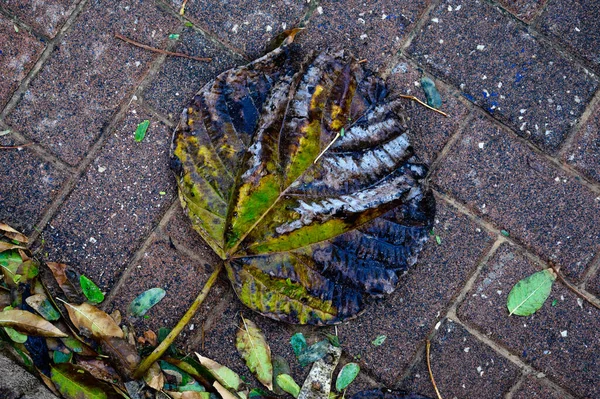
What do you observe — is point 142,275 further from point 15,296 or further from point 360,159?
point 360,159

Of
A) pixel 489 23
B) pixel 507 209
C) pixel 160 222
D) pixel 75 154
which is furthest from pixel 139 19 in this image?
pixel 507 209

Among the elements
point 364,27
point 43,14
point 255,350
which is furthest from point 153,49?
point 255,350

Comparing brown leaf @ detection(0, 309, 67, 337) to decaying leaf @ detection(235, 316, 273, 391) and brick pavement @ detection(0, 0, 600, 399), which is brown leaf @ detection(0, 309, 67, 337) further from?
decaying leaf @ detection(235, 316, 273, 391)

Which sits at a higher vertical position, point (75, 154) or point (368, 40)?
point (368, 40)

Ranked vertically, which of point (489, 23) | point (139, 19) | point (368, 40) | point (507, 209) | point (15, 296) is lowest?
point (15, 296)

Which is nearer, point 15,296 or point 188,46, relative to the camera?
point 15,296

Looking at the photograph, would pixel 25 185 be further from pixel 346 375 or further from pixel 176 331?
pixel 346 375

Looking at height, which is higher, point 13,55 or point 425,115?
point 425,115
